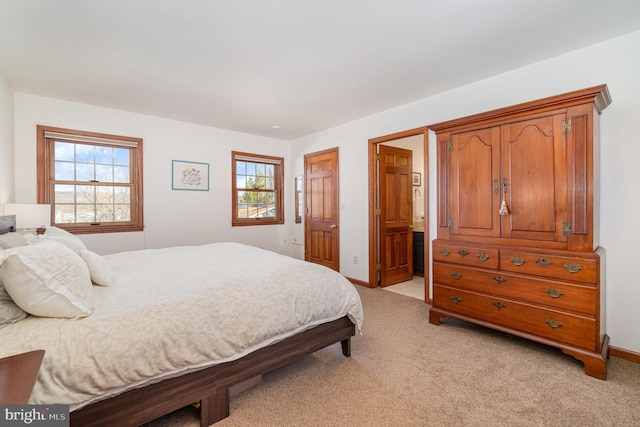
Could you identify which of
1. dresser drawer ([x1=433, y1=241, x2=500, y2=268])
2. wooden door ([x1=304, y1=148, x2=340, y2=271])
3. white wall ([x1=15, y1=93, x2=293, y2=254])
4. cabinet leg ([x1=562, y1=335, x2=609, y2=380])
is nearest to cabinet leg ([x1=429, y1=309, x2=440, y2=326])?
dresser drawer ([x1=433, y1=241, x2=500, y2=268])

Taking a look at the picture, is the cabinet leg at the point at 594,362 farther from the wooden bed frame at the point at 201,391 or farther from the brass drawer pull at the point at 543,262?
the wooden bed frame at the point at 201,391

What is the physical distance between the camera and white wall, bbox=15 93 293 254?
3.23 m

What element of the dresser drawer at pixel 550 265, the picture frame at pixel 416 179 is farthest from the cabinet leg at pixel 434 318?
→ the picture frame at pixel 416 179

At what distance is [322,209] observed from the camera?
16.0 ft

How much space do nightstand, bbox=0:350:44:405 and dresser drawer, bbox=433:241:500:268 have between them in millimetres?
→ 2756

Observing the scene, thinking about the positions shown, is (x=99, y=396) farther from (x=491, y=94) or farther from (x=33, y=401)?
(x=491, y=94)

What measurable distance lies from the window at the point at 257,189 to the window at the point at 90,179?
1443 mm

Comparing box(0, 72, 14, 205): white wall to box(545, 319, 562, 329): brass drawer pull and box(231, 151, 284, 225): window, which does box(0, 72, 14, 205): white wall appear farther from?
box(545, 319, 562, 329): brass drawer pull

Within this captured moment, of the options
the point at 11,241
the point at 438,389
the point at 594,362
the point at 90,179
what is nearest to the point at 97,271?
the point at 11,241

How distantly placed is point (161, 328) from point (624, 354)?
10.7ft

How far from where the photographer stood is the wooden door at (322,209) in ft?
15.2

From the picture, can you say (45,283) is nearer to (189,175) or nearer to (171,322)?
(171,322)

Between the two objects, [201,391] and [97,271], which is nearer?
[201,391]

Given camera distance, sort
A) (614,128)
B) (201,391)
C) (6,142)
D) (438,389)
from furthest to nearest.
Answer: (6,142)
(614,128)
(438,389)
(201,391)
